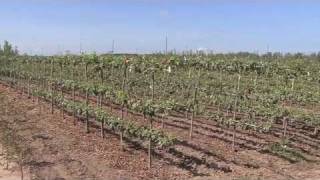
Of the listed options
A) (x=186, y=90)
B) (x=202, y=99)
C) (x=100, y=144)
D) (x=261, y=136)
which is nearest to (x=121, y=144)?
(x=100, y=144)

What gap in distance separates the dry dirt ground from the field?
0.08 ft

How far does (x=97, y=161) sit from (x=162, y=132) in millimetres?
1687

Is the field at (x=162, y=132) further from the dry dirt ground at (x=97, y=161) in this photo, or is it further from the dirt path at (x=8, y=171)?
the dirt path at (x=8, y=171)

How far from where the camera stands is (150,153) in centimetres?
1436

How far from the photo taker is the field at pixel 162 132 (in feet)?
47.1

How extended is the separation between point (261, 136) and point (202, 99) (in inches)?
188

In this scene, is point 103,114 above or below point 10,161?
above

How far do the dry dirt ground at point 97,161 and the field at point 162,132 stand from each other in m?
0.02

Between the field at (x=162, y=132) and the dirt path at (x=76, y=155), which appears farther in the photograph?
the field at (x=162, y=132)

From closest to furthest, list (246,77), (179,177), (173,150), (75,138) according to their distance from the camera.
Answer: (179,177) → (173,150) → (75,138) → (246,77)

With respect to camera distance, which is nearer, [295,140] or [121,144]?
[121,144]

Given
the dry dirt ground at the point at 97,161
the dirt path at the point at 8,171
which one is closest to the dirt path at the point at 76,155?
the dry dirt ground at the point at 97,161

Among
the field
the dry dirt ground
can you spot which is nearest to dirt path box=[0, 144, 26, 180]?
the dry dirt ground

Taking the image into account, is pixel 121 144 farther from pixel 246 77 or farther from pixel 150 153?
pixel 246 77
